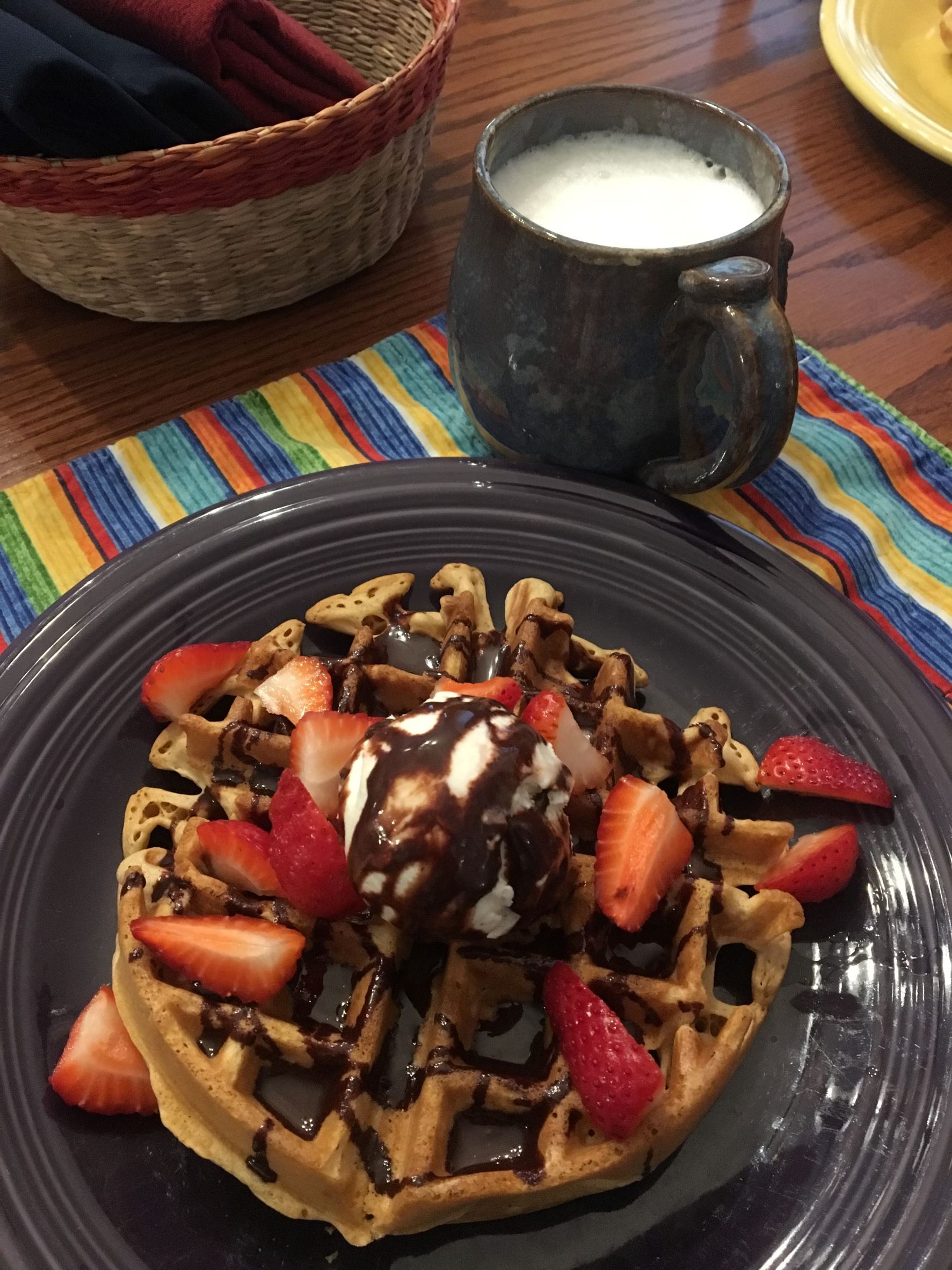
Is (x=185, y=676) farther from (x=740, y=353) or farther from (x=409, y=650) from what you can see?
(x=740, y=353)

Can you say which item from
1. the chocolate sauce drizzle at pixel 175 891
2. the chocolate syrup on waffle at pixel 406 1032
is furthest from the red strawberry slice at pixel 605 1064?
the chocolate sauce drizzle at pixel 175 891

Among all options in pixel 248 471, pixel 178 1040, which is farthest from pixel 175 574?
pixel 178 1040

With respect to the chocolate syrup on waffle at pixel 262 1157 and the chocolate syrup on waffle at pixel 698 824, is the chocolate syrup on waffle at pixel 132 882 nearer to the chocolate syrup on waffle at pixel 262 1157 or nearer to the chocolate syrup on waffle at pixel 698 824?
the chocolate syrup on waffle at pixel 262 1157

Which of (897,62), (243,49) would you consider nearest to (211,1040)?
(243,49)

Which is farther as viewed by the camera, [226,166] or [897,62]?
[897,62]

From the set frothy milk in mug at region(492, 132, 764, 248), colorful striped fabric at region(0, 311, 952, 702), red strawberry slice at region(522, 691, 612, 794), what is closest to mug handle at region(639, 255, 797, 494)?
frothy milk in mug at region(492, 132, 764, 248)

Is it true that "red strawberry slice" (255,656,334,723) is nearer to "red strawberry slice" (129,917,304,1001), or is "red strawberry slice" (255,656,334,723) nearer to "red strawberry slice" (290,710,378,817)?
"red strawberry slice" (290,710,378,817)
